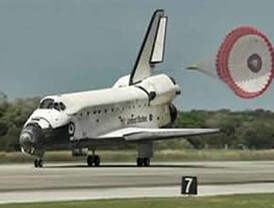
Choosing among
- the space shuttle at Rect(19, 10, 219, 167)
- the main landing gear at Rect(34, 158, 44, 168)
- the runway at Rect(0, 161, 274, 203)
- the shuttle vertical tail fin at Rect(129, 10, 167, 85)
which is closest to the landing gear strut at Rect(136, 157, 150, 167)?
the space shuttle at Rect(19, 10, 219, 167)

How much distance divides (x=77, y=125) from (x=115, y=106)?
4750 millimetres

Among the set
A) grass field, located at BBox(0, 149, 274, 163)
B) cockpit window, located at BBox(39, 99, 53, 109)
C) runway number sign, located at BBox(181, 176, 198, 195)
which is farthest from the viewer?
grass field, located at BBox(0, 149, 274, 163)

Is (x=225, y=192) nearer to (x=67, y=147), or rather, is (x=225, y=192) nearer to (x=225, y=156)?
(x=67, y=147)

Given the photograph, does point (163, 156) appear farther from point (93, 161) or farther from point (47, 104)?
point (47, 104)

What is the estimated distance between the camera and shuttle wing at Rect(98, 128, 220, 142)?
75750 mm

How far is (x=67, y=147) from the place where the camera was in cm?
7481

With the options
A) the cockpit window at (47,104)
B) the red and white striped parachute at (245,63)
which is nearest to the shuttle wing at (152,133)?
the cockpit window at (47,104)

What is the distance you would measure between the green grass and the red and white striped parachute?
9.02 meters

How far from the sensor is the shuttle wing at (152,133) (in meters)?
75.8

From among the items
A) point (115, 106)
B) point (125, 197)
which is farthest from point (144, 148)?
point (125, 197)

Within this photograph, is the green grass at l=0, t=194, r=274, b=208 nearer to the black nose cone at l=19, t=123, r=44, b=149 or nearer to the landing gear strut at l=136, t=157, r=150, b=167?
the black nose cone at l=19, t=123, r=44, b=149

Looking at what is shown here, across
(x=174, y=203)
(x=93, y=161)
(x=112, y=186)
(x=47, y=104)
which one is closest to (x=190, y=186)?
(x=174, y=203)

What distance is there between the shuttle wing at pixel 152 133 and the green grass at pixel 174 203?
4011 centimetres

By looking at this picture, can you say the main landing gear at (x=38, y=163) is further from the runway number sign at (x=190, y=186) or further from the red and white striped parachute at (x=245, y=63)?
the runway number sign at (x=190, y=186)
